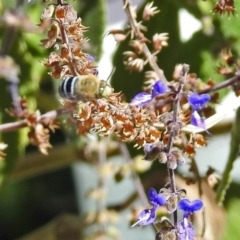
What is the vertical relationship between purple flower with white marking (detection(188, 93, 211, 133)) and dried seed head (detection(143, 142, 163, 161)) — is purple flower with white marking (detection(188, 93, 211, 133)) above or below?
above

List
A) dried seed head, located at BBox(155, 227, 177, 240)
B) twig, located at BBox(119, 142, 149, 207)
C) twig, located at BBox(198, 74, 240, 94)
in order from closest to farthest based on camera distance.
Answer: dried seed head, located at BBox(155, 227, 177, 240)
twig, located at BBox(198, 74, 240, 94)
twig, located at BBox(119, 142, 149, 207)

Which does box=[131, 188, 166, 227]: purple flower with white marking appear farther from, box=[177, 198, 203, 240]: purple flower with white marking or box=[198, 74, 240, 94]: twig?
box=[198, 74, 240, 94]: twig

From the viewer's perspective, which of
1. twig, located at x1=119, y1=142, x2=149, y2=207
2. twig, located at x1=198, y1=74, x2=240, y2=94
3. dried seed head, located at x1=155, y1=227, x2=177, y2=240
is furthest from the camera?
twig, located at x1=119, y1=142, x2=149, y2=207

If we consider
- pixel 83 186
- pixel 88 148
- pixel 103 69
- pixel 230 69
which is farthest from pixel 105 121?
pixel 83 186

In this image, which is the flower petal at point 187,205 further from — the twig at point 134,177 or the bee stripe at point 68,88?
the twig at point 134,177

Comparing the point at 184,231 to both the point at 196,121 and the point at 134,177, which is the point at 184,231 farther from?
the point at 134,177

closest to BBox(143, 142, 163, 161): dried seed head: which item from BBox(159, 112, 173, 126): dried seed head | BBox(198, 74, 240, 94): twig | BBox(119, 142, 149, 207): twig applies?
BBox(159, 112, 173, 126): dried seed head

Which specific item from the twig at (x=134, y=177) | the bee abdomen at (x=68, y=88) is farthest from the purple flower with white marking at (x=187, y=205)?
the twig at (x=134, y=177)

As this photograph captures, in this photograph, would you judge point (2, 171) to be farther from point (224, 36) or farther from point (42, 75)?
point (224, 36)
